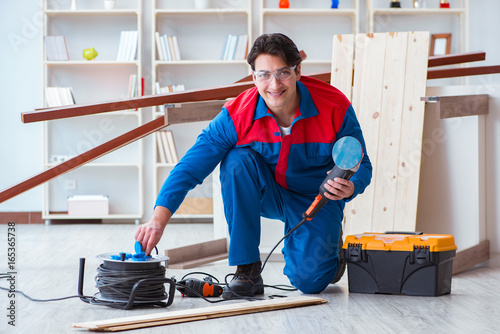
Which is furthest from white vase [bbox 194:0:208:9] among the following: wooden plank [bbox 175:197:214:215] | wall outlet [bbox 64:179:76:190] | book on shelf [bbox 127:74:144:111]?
wall outlet [bbox 64:179:76:190]

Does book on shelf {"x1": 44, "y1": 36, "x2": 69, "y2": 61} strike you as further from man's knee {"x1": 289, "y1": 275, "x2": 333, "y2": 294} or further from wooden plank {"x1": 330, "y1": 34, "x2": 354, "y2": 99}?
man's knee {"x1": 289, "y1": 275, "x2": 333, "y2": 294}

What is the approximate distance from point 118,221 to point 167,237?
133cm

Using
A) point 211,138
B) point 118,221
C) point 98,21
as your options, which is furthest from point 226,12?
point 211,138

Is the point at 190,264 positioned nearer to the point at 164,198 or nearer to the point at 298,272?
the point at 298,272

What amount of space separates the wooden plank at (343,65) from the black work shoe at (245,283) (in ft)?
4.49

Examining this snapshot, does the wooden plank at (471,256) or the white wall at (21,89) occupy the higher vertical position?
the white wall at (21,89)

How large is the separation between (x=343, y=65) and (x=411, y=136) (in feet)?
1.85

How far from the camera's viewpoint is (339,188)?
197cm

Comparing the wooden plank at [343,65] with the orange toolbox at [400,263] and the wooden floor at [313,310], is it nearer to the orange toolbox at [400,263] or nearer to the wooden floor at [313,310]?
the wooden floor at [313,310]

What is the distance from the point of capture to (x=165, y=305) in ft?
6.59

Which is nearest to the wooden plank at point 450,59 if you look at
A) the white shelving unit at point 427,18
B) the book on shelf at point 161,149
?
the white shelving unit at point 427,18

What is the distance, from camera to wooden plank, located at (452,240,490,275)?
2.74 metres

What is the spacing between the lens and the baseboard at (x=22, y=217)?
5428 millimetres

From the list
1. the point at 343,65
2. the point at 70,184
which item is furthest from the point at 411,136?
the point at 70,184
